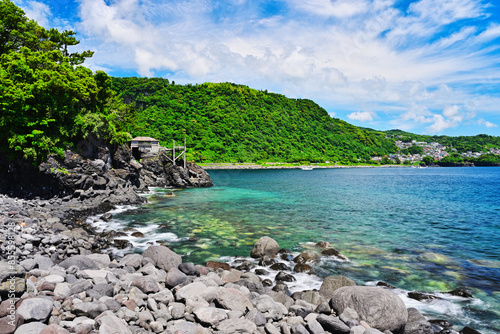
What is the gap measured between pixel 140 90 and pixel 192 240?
152 meters

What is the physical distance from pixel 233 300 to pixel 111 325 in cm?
369

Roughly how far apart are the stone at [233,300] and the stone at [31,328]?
477 cm

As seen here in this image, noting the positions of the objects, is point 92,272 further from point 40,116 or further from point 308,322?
point 40,116

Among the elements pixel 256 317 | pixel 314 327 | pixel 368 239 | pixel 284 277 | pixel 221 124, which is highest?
pixel 221 124

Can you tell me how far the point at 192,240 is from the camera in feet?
62.3

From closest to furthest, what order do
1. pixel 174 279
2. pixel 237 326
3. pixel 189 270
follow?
pixel 237 326
pixel 174 279
pixel 189 270

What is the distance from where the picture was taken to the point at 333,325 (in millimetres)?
8141

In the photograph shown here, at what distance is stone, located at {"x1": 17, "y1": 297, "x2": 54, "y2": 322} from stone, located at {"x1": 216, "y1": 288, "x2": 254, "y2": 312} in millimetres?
4743

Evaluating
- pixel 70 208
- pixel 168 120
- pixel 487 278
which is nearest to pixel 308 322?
pixel 487 278

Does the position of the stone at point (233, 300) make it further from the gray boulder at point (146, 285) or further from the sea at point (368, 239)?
the sea at point (368, 239)

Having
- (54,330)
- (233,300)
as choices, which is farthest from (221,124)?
(54,330)

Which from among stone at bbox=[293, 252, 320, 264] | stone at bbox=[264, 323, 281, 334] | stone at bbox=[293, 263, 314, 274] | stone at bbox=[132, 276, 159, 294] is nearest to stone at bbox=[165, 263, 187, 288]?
stone at bbox=[132, 276, 159, 294]

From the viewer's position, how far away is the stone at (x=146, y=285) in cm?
963

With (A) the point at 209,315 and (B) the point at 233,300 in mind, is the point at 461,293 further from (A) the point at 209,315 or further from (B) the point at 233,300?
(A) the point at 209,315
